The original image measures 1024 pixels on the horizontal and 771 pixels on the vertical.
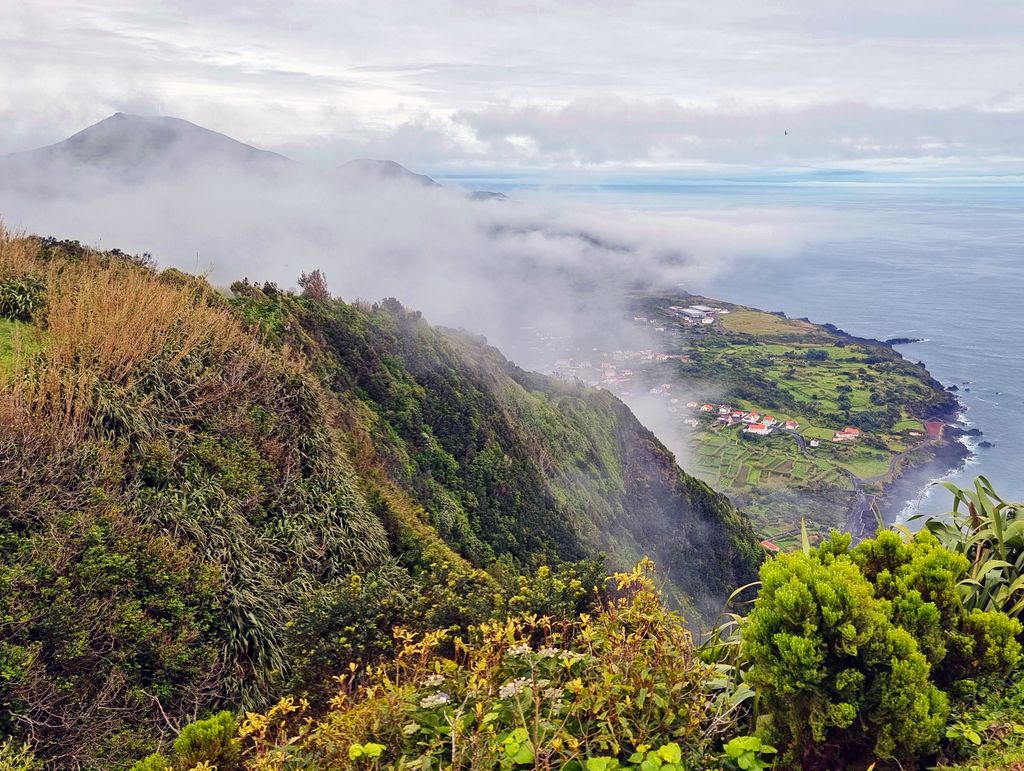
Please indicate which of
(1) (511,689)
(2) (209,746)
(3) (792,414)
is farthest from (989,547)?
(3) (792,414)

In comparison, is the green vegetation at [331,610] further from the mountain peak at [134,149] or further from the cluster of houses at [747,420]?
the mountain peak at [134,149]

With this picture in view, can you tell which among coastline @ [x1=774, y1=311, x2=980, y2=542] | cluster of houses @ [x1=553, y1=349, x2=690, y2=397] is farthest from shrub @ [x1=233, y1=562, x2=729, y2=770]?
cluster of houses @ [x1=553, y1=349, x2=690, y2=397]

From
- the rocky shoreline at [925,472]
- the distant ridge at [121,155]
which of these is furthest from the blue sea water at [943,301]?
the distant ridge at [121,155]

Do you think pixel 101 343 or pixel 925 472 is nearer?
pixel 101 343

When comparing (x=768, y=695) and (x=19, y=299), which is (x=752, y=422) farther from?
(x=768, y=695)

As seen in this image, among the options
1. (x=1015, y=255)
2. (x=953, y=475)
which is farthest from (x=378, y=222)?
(x=953, y=475)

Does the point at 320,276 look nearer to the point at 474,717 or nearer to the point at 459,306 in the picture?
the point at 474,717
